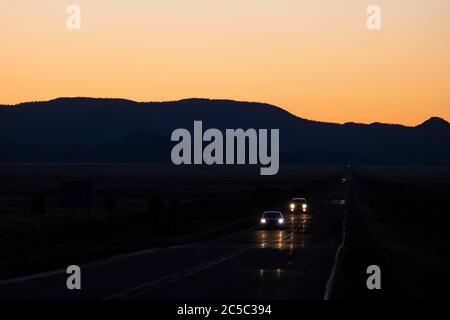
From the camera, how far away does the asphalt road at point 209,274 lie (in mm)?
21156

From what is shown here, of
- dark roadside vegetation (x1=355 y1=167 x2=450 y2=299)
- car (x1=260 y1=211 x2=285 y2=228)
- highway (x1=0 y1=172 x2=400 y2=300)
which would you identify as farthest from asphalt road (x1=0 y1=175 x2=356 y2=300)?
car (x1=260 y1=211 x2=285 y2=228)

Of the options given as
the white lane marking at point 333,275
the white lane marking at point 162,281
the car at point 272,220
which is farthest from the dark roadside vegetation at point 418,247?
the car at point 272,220

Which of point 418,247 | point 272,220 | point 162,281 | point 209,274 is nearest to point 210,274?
point 209,274

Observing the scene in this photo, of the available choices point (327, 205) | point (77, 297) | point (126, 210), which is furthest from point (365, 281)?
point (327, 205)

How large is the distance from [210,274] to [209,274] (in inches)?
1.1

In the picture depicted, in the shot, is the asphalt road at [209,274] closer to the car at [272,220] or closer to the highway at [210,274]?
the highway at [210,274]

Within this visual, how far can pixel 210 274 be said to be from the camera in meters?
26.8

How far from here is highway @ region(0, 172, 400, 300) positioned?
21125 millimetres

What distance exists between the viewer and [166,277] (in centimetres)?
2552

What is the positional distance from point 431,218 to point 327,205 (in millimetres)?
22686

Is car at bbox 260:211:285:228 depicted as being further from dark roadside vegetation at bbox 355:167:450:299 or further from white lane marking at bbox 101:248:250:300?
white lane marking at bbox 101:248:250:300
